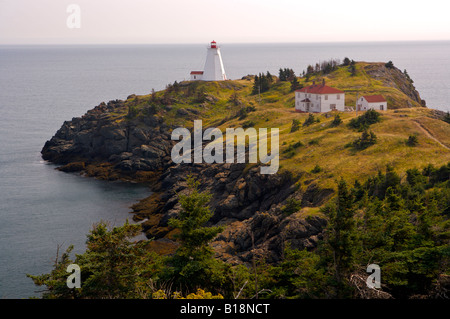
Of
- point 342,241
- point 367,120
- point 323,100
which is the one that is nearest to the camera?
point 342,241

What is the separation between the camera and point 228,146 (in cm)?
7344

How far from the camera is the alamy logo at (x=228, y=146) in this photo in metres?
63.9

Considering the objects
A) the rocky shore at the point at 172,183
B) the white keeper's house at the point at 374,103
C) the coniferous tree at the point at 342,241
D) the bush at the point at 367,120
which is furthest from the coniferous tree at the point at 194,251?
the white keeper's house at the point at 374,103

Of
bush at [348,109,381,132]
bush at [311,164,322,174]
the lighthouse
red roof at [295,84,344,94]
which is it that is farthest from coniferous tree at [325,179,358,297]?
the lighthouse

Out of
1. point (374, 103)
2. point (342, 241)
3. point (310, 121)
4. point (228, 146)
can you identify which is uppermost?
point (374, 103)

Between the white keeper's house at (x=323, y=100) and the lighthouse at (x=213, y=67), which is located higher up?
the lighthouse at (x=213, y=67)

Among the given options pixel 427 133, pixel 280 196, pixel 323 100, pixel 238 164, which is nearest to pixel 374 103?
pixel 323 100

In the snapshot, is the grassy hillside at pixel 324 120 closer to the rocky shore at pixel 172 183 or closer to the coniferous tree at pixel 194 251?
the rocky shore at pixel 172 183

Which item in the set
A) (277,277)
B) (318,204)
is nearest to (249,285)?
(277,277)

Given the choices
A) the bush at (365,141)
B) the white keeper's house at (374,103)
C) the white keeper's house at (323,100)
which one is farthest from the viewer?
the white keeper's house at (323,100)

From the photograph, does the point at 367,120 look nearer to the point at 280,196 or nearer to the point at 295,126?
the point at 295,126

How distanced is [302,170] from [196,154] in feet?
92.8

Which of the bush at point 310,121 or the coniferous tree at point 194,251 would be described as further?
the bush at point 310,121

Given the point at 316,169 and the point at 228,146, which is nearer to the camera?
the point at 316,169
